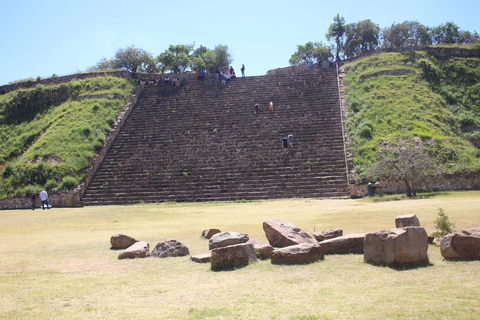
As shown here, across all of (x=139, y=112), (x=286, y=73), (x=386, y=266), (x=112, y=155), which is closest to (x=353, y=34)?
(x=286, y=73)

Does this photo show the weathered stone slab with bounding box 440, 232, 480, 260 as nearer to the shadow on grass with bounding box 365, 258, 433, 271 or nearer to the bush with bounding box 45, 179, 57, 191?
the shadow on grass with bounding box 365, 258, 433, 271

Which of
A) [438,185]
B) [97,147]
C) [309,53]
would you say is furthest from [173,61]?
[438,185]

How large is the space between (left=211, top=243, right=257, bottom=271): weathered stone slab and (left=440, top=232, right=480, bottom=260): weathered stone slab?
3.19 m

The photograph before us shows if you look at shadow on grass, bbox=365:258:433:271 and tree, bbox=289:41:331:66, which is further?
tree, bbox=289:41:331:66

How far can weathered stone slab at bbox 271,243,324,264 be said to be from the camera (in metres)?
7.33

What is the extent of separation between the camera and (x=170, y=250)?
873cm

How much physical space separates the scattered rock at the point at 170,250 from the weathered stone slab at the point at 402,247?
3850 millimetres

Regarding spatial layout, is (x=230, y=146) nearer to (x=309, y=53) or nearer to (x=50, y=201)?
(x=50, y=201)

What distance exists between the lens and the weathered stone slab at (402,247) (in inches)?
257

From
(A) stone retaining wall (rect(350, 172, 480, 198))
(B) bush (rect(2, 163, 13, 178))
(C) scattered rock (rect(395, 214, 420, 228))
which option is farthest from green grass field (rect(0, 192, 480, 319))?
(B) bush (rect(2, 163, 13, 178))

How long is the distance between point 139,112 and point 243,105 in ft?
27.5

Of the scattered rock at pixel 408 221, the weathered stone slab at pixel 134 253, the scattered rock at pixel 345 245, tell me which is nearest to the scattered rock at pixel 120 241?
the weathered stone slab at pixel 134 253

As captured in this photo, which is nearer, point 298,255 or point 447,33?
point 298,255

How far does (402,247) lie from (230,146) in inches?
870
